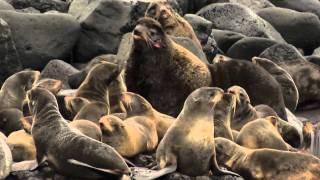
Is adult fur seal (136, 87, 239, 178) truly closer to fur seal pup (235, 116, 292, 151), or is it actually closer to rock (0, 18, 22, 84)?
fur seal pup (235, 116, 292, 151)

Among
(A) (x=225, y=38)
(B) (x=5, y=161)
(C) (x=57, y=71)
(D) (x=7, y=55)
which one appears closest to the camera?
(B) (x=5, y=161)

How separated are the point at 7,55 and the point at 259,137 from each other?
26.0 ft

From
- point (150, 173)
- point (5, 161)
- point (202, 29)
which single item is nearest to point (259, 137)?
point (150, 173)

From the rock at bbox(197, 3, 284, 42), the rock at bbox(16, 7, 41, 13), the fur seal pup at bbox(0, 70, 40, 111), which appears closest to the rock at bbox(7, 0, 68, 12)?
the rock at bbox(16, 7, 41, 13)

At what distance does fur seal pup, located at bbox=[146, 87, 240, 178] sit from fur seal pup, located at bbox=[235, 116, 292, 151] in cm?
103

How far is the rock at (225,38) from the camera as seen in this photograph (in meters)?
20.7

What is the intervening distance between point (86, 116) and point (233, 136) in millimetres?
1544

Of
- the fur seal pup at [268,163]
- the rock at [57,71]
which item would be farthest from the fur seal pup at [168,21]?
the fur seal pup at [268,163]

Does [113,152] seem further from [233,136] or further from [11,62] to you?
[11,62]

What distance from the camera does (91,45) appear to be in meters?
18.5

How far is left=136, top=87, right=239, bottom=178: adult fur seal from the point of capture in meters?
7.86

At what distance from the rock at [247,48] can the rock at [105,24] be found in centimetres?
174

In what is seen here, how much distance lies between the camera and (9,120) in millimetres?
10938

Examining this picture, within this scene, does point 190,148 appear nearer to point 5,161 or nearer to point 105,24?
point 5,161
